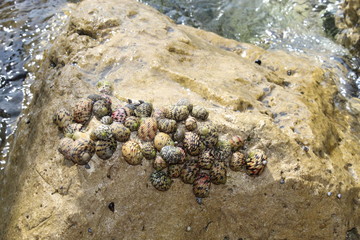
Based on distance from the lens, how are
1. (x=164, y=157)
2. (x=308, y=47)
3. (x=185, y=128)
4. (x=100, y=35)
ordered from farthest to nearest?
(x=308, y=47)
(x=100, y=35)
(x=185, y=128)
(x=164, y=157)

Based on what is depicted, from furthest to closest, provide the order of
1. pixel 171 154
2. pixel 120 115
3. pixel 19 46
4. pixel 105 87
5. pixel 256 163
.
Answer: pixel 19 46, pixel 105 87, pixel 120 115, pixel 256 163, pixel 171 154

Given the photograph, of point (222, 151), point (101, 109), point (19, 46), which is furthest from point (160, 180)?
point (19, 46)

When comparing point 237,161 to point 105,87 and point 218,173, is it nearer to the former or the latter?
point 218,173

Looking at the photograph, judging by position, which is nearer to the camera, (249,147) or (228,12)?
(249,147)

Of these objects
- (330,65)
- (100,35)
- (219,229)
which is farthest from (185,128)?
(330,65)

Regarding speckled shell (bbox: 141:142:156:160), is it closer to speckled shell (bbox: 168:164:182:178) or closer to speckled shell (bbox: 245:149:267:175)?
speckled shell (bbox: 168:164:182:178)

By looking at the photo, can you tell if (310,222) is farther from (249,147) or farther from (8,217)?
(8,217)

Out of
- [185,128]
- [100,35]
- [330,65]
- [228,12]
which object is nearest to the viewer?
[185,128]
